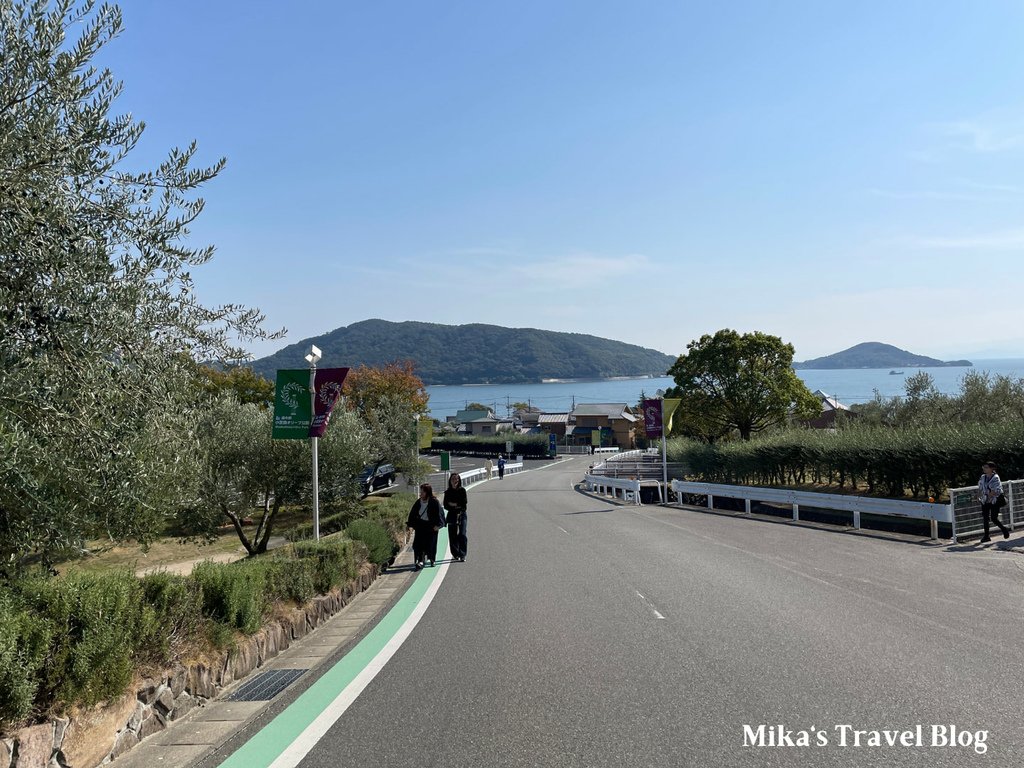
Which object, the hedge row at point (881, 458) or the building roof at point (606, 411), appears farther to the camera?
the building roof at point (606, 411)

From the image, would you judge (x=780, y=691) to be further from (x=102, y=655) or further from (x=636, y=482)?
(x=636, y=482)

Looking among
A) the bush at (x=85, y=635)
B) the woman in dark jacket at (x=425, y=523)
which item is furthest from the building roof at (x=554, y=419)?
the bush at (x=85, y=635)

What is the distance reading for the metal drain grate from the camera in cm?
603

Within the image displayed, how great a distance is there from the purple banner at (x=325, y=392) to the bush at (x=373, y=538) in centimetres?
170

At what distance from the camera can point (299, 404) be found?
1260 centimetres

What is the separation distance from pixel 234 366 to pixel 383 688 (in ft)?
11.5

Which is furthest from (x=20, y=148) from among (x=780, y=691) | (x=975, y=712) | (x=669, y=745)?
(x=975, y=712)

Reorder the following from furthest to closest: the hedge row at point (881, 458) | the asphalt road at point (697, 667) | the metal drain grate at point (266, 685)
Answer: the hedge row at point (881, 458) → the metal drain grate at point (266, 685) → the asphalt road at point (697, 667)

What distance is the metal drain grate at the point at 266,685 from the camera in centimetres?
603

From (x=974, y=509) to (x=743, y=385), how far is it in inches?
1118

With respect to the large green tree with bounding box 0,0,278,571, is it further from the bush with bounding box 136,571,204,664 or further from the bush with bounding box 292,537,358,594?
the bush with bounding box 292,537,358,594

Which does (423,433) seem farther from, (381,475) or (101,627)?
(101,627)

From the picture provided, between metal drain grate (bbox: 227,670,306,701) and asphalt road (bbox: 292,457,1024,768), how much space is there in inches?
32.7

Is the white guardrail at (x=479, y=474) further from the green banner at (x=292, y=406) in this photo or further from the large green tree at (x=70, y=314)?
the large green tree at (x=70, y=314)
